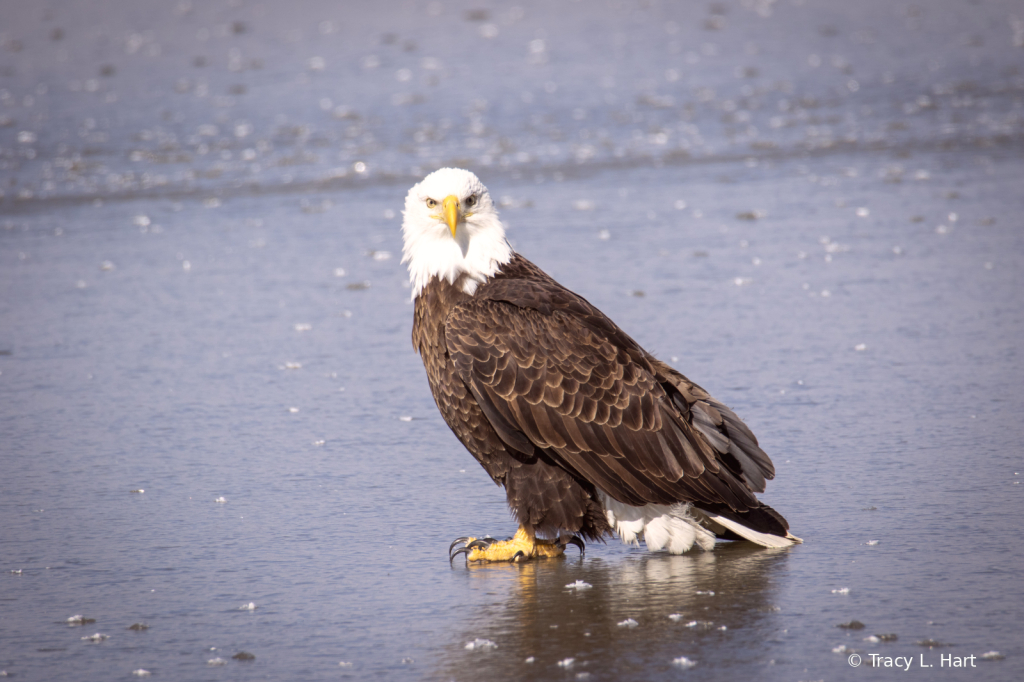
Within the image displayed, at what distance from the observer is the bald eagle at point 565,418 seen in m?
4.36

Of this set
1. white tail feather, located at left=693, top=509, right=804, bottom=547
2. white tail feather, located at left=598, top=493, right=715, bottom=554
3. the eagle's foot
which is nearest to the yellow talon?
the eagle's foot

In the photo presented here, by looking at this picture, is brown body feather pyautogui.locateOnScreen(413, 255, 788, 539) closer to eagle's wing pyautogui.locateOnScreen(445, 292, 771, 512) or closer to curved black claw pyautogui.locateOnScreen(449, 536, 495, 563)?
eagle's wing pyautogui.locateOnScreen(445, 292, 771, 512)

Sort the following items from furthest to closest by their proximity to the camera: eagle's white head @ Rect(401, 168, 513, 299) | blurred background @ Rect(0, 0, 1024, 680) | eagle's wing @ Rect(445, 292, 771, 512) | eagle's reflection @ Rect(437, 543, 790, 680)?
eagle's white head @ Rect(401, 168, 513, 299), eagle's wing @ Rect(445, 292, 771, 512), blurred background @ Rect(0, 0, 1024, 680), eagle's reflection @ Rect(437, 543, 790, 680)

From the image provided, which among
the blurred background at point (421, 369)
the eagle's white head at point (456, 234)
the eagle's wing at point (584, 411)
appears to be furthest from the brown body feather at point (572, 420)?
the blurred background at point (421, 369)

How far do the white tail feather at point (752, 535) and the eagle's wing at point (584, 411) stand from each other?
10 cm

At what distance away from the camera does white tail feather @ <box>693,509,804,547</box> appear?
14.4ft

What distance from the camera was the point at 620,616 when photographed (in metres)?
3.83

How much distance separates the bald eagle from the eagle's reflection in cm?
12

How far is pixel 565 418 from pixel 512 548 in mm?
543

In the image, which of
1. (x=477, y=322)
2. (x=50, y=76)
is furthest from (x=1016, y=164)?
(x=50, y=76)

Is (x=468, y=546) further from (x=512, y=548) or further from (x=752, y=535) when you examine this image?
(x=752, y=535)

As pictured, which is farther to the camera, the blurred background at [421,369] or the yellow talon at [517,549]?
the yellow talon at [517,549]

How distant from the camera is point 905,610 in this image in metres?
3.77

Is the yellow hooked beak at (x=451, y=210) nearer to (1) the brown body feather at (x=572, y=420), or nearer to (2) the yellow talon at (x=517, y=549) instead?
(1) the brown body feather at (x=572, y=420)
